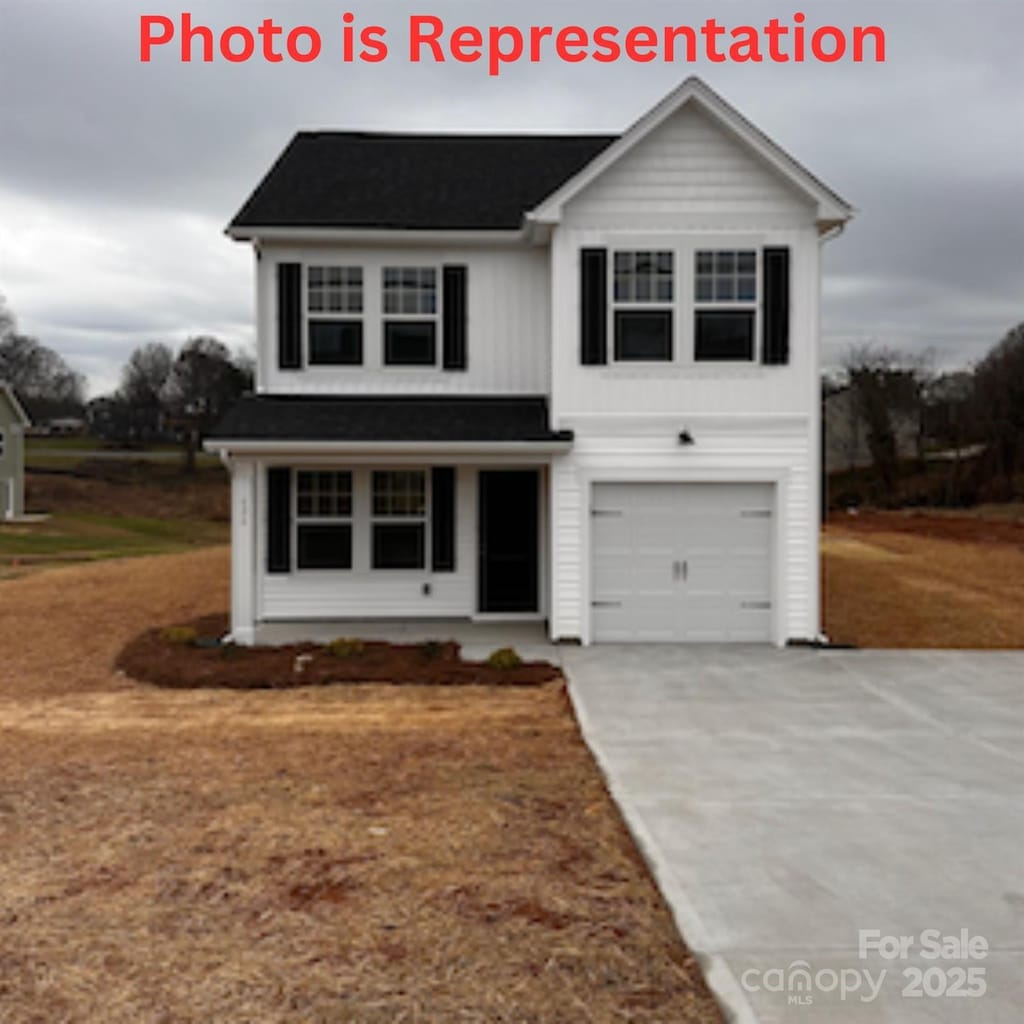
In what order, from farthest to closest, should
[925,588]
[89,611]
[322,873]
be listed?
[925,588]
[89,611]
[322,873]

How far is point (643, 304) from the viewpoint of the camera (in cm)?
1238

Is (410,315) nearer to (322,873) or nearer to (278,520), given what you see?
(278,520)

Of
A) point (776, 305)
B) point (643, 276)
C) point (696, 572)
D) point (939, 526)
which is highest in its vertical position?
point (643, 276)

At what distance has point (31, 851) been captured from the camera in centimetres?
562

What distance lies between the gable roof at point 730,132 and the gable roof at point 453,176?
1cm

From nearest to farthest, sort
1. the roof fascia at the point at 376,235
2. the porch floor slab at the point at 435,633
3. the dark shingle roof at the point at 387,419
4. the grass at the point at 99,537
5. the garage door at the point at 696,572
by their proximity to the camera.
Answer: the porch floor slab at the point at 435,633 < the dark shingle roof at the point at 387,419 < the garage door at the point at 696,572 < the roof fascia at the point at 376,235 < the grass at the point at 99,537

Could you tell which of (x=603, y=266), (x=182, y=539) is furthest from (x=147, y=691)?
(x=182, y=539)

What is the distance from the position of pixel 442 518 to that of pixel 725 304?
479 centimetres

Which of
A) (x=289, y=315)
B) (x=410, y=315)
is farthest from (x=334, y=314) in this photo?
(x=410, y=315)

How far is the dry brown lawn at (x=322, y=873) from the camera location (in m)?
4.05

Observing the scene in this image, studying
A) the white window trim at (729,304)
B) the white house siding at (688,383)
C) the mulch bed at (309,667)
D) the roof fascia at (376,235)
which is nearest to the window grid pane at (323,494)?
the mulch bed at (309,667)

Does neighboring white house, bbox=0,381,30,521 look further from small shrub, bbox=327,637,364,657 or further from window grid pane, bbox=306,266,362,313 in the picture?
small shrub, bbox=327,637,364,657

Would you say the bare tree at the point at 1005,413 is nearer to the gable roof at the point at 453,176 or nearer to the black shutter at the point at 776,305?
the gable roof at the point at 453,176

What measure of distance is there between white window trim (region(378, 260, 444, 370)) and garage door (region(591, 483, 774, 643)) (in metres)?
3.12
